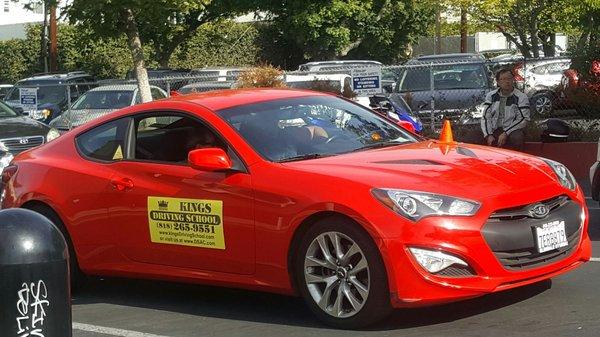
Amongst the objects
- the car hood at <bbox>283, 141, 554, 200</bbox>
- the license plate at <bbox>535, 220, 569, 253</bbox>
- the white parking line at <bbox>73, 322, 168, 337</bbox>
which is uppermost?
the car hood at <bbox>283, 141, 554, 200</bbox>

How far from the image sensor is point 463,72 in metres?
20.3

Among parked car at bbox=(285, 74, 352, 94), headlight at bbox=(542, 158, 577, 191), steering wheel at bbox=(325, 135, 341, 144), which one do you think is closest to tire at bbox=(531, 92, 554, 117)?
parked car at bbox=(285, 74, 352, 94)

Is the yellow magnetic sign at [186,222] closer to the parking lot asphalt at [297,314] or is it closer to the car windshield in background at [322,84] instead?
the parking lot asphalt at [297,314]

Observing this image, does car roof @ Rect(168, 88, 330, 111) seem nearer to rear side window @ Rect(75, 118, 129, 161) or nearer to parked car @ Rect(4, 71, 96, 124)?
rear side window @ Rect(75, 118, 129, 161)

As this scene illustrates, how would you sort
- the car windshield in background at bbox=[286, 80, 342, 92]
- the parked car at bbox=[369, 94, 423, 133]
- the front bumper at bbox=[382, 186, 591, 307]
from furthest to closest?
the car windshield in background at bbox=[286, 80, 342, 92] < the parked car at bbox=[369, 94, 423, 133] < the front bumper at bbox=[382, 186, 591, 307]

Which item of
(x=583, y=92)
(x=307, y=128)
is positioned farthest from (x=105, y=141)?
(x=583, y=92)

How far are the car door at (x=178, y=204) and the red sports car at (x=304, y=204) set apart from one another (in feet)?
0.03

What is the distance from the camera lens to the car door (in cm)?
693

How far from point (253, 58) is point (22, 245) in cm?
4451

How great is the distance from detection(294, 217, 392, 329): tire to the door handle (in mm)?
1481

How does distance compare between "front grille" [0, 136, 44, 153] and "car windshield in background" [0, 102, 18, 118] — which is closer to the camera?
"front grille" [0, 136, 44, 153]

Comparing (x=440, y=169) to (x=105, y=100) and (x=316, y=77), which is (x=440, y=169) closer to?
(x=316, y=77)

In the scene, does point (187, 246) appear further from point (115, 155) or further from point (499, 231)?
point (499, 231)

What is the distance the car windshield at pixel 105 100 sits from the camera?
74.2 feet
